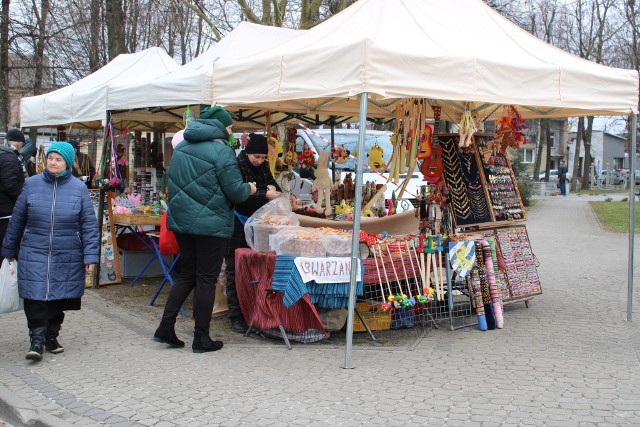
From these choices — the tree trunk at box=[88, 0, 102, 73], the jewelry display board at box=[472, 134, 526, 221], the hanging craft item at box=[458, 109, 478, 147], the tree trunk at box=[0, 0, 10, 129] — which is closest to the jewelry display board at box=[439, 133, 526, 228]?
the jewelry display board at box=[472, 134, 526, 221]

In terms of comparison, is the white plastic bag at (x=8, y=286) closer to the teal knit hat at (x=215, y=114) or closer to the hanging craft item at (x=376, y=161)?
the teal knit hat at (x=215, y=114)

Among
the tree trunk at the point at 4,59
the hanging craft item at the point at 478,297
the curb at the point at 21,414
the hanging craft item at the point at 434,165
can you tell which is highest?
the tree trunk at the point at 4,59

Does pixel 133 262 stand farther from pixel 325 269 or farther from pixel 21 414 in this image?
pixel 21 414

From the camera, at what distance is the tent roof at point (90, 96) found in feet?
29.9

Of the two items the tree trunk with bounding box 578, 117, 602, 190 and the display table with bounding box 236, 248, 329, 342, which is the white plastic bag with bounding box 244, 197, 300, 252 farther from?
the tree trunk with bounding box 578, 117, 602, 190

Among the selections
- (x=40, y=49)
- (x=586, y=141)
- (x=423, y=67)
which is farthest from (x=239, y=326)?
(x=586, y=141)

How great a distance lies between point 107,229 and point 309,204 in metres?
2.67

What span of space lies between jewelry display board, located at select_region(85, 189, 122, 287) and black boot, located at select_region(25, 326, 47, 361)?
11.1 feet

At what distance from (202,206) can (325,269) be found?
3.79 ft

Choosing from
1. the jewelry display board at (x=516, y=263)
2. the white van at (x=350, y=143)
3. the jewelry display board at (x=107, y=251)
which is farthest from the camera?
the white van at (x=350, y=143)

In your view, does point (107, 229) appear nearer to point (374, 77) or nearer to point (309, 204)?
point (309, 204)

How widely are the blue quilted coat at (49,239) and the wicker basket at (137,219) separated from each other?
2771 mm

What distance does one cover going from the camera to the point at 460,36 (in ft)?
20.9

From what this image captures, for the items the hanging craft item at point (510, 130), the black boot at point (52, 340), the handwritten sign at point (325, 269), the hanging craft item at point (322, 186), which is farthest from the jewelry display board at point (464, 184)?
the black boot at point (52, 340)
